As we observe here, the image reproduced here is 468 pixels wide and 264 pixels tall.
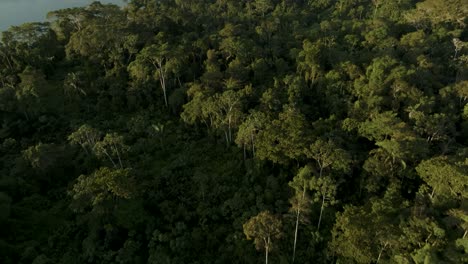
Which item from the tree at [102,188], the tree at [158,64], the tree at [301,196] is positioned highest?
the tree at [158,64]

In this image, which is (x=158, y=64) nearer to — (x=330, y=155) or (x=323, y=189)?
(x=330, y=155)

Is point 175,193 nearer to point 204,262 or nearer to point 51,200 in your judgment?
point 204,262

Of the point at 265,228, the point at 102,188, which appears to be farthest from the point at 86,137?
the point at 265,228

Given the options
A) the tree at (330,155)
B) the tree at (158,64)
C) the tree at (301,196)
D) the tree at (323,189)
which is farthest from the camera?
the tree at (158,64)

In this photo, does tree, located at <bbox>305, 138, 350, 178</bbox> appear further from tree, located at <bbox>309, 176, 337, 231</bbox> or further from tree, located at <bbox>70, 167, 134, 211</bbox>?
tree, located at <bbox>70, 167, 134, 211</bbox>

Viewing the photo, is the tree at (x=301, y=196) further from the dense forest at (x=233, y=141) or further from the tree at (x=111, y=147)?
the tree at (x=111, y=147)

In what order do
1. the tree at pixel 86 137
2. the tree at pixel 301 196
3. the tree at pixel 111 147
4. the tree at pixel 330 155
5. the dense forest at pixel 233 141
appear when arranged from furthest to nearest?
the tree at pixel 86 137
the tree at pixel 111 147
the tree at pixel 330 155
the dense forest at pixel 233 141
the tree at pixel 301 196

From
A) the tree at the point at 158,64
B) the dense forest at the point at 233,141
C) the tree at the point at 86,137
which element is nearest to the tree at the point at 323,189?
the dense forest at the point at 233,141

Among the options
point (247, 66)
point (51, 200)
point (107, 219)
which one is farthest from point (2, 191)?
point (247, 66)
